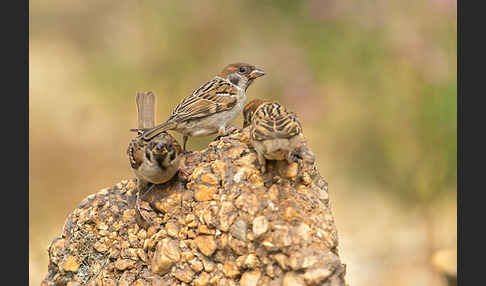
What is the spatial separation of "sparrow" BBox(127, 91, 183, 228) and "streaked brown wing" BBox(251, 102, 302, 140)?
80 centimetres

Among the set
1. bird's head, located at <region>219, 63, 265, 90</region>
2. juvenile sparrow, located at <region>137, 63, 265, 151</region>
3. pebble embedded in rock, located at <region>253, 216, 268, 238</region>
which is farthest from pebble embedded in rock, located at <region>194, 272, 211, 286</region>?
bird's head, located at <region>219, 63, 265, 90</region>

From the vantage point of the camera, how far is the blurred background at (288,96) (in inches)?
298

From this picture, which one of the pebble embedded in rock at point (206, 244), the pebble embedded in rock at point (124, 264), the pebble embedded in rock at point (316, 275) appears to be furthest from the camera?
the pebble embedded in rock at point (124, 264)

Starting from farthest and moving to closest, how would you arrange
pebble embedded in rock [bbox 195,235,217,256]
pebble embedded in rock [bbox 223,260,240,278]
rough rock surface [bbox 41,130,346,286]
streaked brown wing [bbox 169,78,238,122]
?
streaked brown wing [bbox 169,78,238,122]
pebble embedded in rock [bbox 195,235,217,256]
pebble embedded in rock [bbox 223,260,240,278]
rough rock surface [bbox 41,130,346,286]

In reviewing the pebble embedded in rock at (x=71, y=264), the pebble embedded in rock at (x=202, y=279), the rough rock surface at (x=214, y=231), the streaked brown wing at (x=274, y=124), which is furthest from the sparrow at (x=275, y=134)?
the pebble embedded in rock at (x=71, y=264)

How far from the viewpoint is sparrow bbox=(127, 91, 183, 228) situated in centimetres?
477

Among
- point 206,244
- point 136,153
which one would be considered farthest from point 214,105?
point 206,244

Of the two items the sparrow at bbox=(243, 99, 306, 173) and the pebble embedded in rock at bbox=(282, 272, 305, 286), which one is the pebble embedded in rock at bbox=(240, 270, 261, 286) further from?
the sparrow at bbox=(243, 99, 306, 173)

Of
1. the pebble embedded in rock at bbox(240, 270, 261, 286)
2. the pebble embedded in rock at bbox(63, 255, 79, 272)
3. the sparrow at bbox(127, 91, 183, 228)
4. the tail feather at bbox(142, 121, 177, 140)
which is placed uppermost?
the tail feather at bbox(142, 121, 177, 140)

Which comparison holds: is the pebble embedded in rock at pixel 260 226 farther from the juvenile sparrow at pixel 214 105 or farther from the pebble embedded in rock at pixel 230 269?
the juvenile sparrow at pixel 214 105

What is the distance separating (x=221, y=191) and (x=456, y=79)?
13.9 feet

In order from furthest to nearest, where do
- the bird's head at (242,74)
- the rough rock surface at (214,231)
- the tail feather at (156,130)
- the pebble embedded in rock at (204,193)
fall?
the bird's head at (242,74)
the tail feather at (156,130)
the pebble embedded in rock at (204,193)
the rough rock surface at (214,231)

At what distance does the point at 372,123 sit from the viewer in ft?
25.3

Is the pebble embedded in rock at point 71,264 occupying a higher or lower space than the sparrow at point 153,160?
lower
